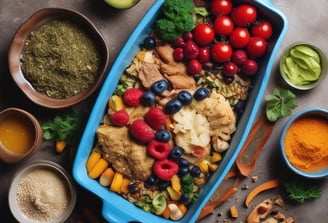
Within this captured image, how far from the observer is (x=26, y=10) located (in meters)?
2.48

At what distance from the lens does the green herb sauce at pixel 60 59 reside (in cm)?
234

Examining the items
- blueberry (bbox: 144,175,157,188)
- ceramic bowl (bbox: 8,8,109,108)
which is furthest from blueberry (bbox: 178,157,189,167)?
ceramic bowl (bbox: 8,8,109,108)

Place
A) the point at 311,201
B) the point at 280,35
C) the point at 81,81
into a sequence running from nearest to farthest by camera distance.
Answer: the point at 280,35 → the point at 81,81 → the point at 311,201

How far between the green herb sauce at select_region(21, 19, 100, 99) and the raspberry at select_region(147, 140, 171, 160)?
39 centimetres

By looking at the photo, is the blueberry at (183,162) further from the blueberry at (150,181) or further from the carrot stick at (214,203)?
the carrot stick at (214,203)

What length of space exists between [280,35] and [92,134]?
0.86 metres

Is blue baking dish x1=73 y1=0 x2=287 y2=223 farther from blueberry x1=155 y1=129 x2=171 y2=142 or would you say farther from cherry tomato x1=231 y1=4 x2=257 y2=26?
blueberry x1=155 y1=129 x2=171 y2=142

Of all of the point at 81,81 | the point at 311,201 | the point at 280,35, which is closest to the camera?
the point at 280,35

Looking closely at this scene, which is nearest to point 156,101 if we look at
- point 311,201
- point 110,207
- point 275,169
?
point 110,207

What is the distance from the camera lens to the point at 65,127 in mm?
2402

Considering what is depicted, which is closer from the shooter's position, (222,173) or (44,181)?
(222,173)

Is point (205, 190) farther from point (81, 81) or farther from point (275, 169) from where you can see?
point (81, 81)

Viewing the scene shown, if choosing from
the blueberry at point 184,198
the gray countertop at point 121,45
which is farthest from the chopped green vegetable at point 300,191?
the blueberry at point 184,198

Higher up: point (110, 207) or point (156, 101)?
point (156, 101)
